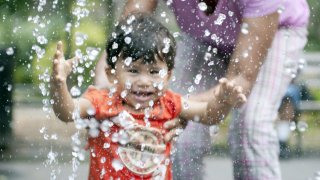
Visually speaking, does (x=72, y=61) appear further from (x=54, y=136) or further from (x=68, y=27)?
(x=54, y=136)

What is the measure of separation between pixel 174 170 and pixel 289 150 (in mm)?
2743

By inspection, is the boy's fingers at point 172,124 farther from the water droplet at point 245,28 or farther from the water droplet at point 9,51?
the water droplet at point 9,51

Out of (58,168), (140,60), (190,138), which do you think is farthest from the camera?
(58,168)

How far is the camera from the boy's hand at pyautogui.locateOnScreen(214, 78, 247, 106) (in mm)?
2914

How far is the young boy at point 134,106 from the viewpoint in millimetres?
2984

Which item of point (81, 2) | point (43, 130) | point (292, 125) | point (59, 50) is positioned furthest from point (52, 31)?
point (59, 50)

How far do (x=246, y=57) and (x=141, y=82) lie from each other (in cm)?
35

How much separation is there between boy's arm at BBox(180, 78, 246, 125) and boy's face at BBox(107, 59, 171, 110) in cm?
13

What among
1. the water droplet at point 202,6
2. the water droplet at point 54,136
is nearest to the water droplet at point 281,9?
the water droplet at point 202,6

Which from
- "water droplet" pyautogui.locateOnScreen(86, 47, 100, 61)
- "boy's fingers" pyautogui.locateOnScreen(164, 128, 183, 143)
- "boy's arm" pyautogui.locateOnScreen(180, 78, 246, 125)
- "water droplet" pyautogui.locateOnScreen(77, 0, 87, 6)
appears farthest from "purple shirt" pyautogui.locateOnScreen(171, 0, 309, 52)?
"water droplet" pyautogui.locateOnScreen(77, 0, 87, 6)

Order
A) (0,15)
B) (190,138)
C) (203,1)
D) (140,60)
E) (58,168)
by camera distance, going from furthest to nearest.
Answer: (0,15), (58,168), (190,138), (203,1), (140,60)

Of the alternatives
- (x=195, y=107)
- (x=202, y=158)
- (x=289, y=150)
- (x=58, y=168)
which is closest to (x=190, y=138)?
(x=202, y=158)

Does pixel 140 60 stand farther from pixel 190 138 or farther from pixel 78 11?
pixel 78 11

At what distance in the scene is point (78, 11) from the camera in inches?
247
